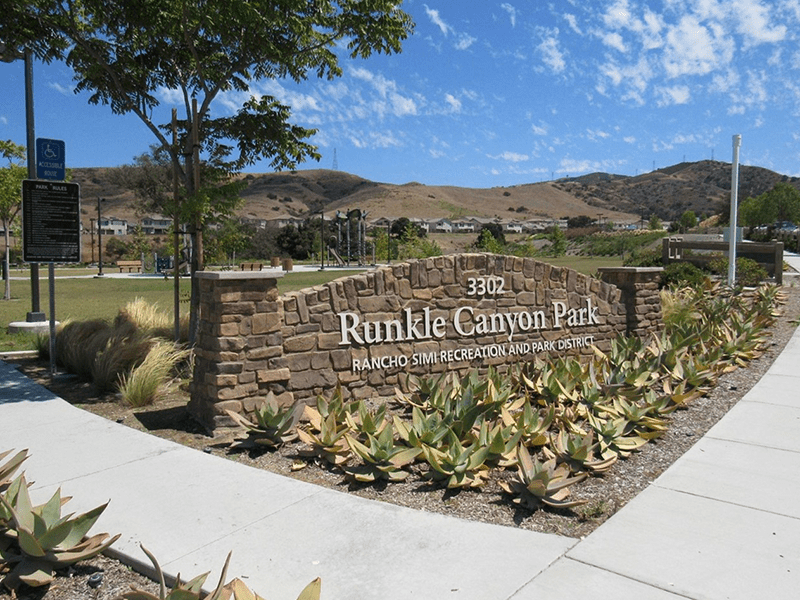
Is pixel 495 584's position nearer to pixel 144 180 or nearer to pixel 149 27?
pixel 149 27

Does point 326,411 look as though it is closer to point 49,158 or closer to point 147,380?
point 147,380

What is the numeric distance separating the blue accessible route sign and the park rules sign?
882 millimetres

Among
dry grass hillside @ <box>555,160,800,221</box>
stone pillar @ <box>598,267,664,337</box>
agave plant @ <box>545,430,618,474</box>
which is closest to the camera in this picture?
agave plant @ <box>545,430,618,474</box>

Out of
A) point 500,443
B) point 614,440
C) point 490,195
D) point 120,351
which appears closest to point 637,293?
point 614,440

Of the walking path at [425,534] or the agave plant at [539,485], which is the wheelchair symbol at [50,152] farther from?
the agave plant at [539,485]

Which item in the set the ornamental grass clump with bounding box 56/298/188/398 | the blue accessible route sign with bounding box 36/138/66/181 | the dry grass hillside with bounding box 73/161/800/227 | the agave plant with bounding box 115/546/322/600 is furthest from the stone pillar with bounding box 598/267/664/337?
the dry grass hillside with bounding box 73/161/800/227

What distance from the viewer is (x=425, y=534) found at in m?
3.77

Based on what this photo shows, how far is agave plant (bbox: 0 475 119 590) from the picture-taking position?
10.8 ft

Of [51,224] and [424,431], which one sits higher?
[51,224]

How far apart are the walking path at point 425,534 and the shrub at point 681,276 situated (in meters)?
11.2

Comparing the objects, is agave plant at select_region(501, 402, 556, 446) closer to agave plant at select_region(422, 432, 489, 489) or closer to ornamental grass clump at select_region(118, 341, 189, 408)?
agave plant at select_region(422, 432, 489, 489)

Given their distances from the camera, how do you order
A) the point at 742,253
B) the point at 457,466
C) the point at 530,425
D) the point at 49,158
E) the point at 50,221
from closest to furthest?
the point at 457,466 → the point at 530,425 → the point at 50,221 → the point at 49,158 → the point at 742,253

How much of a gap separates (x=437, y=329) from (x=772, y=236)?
51.2m

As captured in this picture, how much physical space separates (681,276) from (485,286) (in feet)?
33.5
